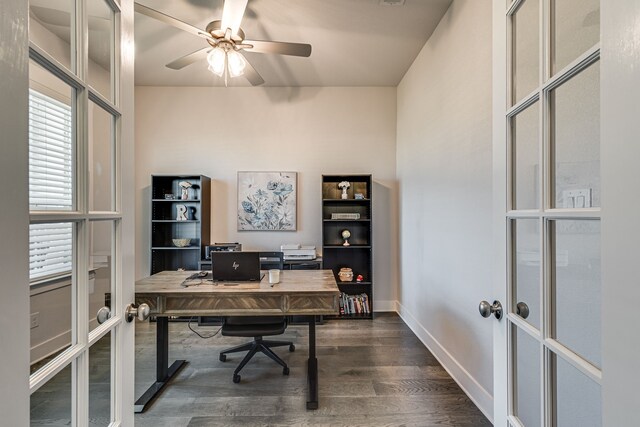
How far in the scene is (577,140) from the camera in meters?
0.74

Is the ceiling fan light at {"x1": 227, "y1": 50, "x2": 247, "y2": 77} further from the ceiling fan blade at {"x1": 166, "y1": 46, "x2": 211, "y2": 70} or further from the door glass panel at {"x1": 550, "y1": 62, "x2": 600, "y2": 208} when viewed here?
the door glass panel at {"x1": 550, "y1": 62, "x2": 600, "y2": 208}

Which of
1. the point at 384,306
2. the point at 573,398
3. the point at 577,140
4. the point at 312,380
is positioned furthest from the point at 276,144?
the point at 573,398

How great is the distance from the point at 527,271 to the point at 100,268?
52.0 inches

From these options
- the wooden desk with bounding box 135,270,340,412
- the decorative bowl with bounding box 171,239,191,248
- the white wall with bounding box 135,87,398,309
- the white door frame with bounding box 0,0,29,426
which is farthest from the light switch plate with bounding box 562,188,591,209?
the decorative bowl with bounding box 171,239,191,248

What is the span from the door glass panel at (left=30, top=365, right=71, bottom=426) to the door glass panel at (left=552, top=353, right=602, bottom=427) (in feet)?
3.89

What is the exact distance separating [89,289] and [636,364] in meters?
1.23

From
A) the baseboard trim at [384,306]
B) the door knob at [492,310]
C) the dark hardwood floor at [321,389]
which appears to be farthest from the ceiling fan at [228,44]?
the baseboard trim at [384,306]

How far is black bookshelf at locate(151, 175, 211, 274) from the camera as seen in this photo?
11.9ft

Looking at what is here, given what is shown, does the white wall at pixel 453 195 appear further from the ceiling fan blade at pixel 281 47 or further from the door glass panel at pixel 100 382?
the door glass panel at pixel 100 382

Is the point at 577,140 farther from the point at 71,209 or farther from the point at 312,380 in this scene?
the point at 312,380

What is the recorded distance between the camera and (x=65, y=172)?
29.1 inches

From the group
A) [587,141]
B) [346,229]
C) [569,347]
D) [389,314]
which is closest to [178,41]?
[346,229]

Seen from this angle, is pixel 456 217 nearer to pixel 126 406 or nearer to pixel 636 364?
pixel 636 364

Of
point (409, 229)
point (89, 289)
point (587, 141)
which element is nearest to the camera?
point (587, 141)
